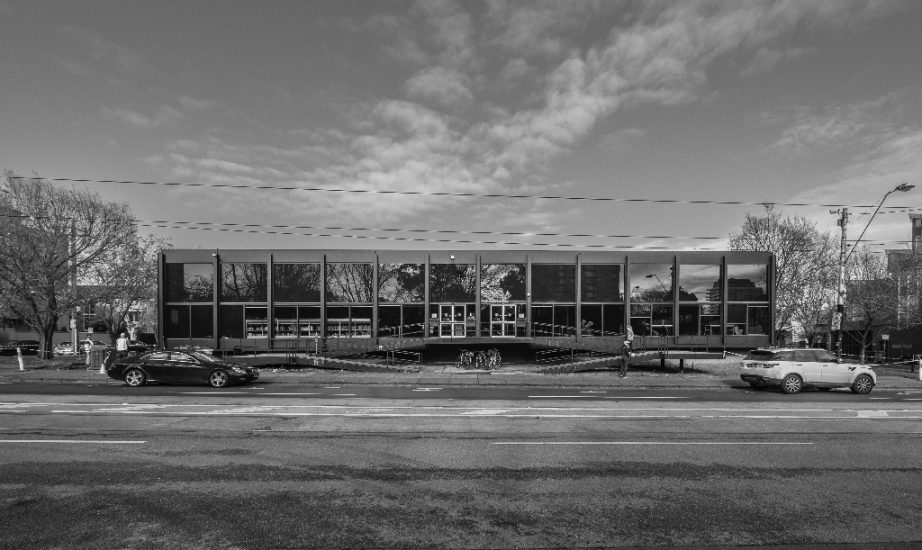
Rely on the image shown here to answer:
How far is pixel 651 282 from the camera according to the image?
29.5 metres

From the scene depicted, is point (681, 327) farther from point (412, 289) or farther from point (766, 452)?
point (766, 452)

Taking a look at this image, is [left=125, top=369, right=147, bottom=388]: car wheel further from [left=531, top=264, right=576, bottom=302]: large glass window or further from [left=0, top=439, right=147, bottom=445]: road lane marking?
[left=531, top=264, right=576, bottom=302]: large glass window

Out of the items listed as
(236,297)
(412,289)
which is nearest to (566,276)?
(412,289)

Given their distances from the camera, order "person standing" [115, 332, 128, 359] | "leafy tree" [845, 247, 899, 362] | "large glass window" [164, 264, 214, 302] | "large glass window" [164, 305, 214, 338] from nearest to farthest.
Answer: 1. "person standing" [115, 332, 128, 359]
2. "large glass window" [164, 305, 214, 338]
3. "large glass window" [164, 264, 214, 302]
4. "leafy tree" [845, 247, 899, 362]

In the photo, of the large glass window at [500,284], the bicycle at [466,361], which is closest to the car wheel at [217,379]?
the bicycle at [466,361]

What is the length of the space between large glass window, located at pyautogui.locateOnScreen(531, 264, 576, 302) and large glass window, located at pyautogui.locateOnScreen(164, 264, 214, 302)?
62.2 ft

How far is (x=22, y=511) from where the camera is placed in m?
5.60

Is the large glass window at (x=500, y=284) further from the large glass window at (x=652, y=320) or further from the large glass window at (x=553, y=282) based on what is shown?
the large glass window at (x=652, y=320)

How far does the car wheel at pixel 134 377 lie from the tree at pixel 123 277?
1367cm

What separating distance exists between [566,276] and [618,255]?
132 inches

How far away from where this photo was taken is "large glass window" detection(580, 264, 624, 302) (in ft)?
96.0

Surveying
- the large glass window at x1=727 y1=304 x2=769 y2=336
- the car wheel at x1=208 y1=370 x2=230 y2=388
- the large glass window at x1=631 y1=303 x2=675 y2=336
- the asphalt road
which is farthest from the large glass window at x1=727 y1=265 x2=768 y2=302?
the car wheel at x1=208 y1=370 x2=230 y2=388

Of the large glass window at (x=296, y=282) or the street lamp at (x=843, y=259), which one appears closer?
the street lamp at (x=843, y=259)

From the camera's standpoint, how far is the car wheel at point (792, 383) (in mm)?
17406
